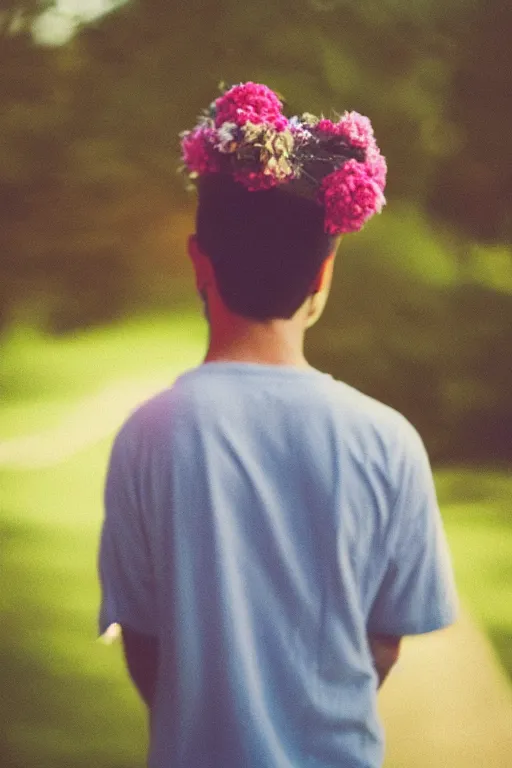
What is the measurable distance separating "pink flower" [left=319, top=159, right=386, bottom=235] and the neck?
0.15 m

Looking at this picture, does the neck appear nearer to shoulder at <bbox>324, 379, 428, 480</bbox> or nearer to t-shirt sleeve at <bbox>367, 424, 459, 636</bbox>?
shoulder at <bbox>324, 379, 428, 480</bbox>

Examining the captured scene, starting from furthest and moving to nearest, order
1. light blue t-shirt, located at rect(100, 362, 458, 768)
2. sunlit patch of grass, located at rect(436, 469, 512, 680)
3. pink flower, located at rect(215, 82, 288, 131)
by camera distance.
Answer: sunlit patch of grass, located at rect(436, 469, 512, 680)
pink flower, located at rect(215, 82, 288, 131)
light blue t-shirt, located at rect(100, 362, 458, 768)

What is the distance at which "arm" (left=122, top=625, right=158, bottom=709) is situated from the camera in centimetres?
121

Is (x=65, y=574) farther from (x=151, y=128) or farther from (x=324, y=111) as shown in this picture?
(x=324, y=111)

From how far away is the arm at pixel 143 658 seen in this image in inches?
47.5

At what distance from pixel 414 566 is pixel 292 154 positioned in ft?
1.93

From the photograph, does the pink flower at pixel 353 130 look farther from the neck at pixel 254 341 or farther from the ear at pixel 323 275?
the neck at pixel 254 341

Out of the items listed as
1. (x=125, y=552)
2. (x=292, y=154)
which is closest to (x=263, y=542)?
(x=125, y=552)

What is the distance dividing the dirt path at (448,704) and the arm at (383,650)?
14.4 inches

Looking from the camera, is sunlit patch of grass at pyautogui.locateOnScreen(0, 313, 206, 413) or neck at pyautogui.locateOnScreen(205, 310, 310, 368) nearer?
neck at pyautogui.locateOnScreen(205, 310, 310, 368)

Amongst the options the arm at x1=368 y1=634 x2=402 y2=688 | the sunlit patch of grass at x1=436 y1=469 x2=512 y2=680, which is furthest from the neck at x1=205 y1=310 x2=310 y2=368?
the sunlit patch of grass at x1=436 y1=469 x2=512 y2=680

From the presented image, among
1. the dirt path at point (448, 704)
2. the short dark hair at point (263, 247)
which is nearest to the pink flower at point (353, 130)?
the short dark hair at point (263, 247)

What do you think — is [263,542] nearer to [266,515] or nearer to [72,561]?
[266,515]

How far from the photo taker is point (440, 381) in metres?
1.78
